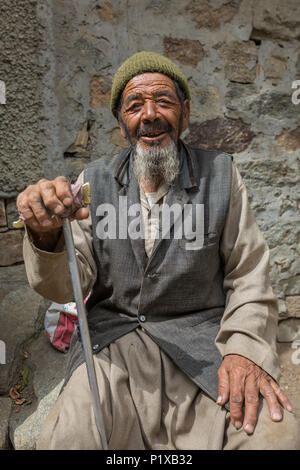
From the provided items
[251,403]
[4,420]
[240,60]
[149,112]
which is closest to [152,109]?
[149,112]

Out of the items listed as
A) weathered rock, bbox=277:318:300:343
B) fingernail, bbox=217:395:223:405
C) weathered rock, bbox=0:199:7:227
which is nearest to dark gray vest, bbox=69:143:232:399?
fingernail, bbox=217:395:223:405

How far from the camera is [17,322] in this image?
2.14 meters

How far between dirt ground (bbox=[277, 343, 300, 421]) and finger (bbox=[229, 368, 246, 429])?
1.00 metres

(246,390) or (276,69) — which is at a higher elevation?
(276,69)

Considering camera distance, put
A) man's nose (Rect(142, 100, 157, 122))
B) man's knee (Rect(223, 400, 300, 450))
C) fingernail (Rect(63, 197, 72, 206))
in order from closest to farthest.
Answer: fingernail (Rect(63, 197, 72, 206))
man's knee (Rect(223, 400, 300, 450))
man's nose (Rect(142, 100, 157, 122))

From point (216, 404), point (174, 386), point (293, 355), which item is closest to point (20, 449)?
point (174, 386)

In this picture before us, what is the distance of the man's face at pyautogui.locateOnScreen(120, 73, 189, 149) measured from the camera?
168 centimetres

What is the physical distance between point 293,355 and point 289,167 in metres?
1.15

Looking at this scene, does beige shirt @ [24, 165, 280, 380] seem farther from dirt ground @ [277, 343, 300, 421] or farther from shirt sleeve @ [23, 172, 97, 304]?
dirt ground @ [277, 343, 300, 421]

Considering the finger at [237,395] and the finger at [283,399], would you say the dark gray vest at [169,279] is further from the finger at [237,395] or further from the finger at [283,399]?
the finger at [283,399]

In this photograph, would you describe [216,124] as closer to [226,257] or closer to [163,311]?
[226,257]

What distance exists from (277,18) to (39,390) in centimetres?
236

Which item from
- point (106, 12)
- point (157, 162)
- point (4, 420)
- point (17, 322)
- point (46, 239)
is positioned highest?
point (106, 12)

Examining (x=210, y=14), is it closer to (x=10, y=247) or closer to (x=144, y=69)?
(x=144, y=69)
